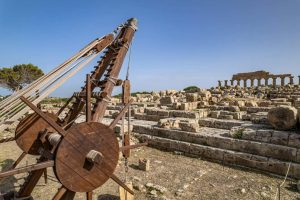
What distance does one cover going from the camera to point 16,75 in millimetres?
36188

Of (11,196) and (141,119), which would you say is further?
(141,119)

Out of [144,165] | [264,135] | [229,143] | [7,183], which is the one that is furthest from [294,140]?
[7,183]

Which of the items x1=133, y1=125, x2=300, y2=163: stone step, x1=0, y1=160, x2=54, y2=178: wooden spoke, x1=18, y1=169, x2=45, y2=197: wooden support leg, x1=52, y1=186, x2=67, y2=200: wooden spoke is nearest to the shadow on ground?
x1=18, y1=169, x2=45, y2=197: wooden support leg

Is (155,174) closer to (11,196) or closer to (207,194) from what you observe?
(207,194)

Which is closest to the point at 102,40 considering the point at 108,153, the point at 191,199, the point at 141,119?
the point at 108,153

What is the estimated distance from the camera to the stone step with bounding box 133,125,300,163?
6.91 metres

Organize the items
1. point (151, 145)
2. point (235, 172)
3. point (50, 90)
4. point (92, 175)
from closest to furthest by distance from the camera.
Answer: point (92, 175) < point (50, 90) < point (235, 172) < point (151, 145)

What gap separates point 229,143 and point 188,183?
100 inches

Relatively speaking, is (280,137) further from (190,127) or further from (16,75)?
(16,75)

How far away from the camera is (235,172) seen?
6.94 meters

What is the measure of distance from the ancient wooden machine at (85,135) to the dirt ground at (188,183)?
2107mm

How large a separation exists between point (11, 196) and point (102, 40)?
11.7 feet

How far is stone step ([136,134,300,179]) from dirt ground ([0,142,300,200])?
0.92 feet

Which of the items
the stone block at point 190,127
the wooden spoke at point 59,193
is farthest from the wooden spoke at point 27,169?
the stone block at point 190,127
